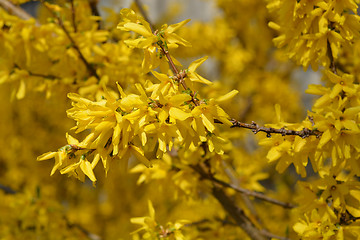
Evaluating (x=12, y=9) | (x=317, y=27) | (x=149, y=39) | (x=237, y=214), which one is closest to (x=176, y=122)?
(x=149, y=39)

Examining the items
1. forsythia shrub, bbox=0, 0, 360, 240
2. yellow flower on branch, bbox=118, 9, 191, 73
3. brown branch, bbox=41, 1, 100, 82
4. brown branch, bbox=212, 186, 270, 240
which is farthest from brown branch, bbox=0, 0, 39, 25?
brown branch, bbox=212, 186, 270, 240

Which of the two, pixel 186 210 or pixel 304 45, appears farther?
pixel 186 210

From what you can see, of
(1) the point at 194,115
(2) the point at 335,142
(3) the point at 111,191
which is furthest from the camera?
(3) the point at 111,191

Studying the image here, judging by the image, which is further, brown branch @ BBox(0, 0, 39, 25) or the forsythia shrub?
brown branch @ BBox(0, 0, 39, 25)

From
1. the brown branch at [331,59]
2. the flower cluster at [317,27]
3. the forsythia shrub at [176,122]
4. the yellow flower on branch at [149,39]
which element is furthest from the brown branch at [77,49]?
the brown branch at [331,59]

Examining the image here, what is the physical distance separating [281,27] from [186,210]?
5.93 feet

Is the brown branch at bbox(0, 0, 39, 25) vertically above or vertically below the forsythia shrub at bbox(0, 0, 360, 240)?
above

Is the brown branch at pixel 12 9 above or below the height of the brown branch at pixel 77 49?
above

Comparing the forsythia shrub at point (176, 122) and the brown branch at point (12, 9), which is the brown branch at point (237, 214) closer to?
the forsythia shrub at point (176, 122)

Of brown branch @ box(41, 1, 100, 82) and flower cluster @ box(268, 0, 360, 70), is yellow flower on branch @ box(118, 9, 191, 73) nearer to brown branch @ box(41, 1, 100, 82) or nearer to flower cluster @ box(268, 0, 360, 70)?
flower cluster @ box(268, 0, 360, 70)

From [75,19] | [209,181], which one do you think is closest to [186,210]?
[209,181]

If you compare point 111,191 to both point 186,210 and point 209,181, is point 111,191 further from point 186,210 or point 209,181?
point 209,181

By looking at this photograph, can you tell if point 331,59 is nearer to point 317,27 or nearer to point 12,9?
point 317,27

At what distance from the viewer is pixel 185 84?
976 millimetres
